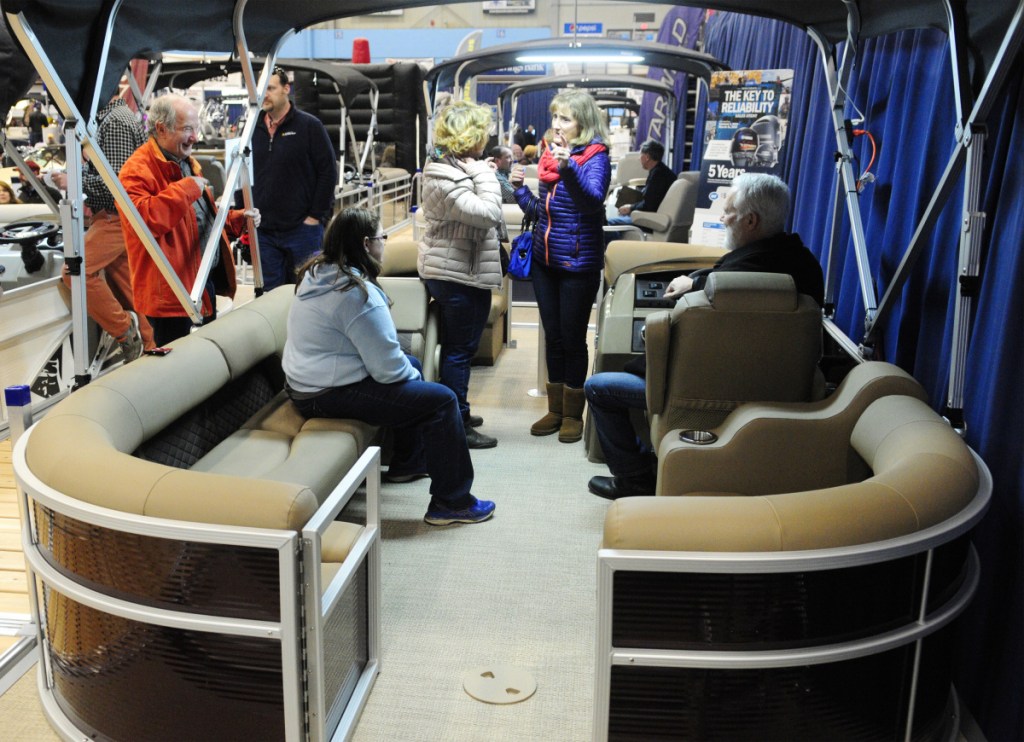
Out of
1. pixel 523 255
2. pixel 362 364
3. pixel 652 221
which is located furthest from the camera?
pixel 652 221

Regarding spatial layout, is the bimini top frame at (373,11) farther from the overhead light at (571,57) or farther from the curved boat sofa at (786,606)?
the overhead light at (571,57)

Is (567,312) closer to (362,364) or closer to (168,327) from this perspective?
(362,364)

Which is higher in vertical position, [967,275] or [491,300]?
[967,275]

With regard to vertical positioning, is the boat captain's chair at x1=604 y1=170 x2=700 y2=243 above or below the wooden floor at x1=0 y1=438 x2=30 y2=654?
above

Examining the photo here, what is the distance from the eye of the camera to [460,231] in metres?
3.98

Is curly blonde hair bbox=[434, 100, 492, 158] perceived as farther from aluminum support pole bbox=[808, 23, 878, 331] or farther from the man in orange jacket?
aluminum support pole bbox=[808, 23, 878, 331]

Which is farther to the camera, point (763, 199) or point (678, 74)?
point (678, 74)

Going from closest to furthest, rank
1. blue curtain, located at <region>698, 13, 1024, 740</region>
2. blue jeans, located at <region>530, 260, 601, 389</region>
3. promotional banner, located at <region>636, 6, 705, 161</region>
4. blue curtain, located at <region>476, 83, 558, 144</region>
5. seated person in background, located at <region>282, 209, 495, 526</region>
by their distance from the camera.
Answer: blue curtain, located at <region>698, 13, 1024, 740</region>, seated person in background, located at <region>282, 209, 495, 526</region>, blue jeans, located at <region>530, 260, 601, 389</region>, promotional banner, located at <region>636, 6, 705, 161</region>, blue curtain, located at <region>476, 83, 558, 144</region>

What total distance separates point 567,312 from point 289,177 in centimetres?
182

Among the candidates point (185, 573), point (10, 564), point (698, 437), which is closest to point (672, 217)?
point (698, 437)

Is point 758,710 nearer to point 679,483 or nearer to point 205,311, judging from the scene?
point 679,483

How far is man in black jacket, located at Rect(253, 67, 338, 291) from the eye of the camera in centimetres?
499

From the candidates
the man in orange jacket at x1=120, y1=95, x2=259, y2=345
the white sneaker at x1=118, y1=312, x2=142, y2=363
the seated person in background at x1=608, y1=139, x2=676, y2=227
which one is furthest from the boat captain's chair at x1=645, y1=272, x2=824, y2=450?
the seated person in background at x1=608, y1=139, x2=676, y2=227

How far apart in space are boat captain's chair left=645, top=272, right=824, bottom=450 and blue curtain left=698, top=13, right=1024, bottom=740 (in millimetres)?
449
